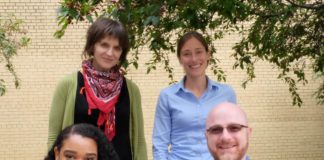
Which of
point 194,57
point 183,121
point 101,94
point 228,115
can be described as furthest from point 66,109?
point 228,115

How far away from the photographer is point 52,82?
11.4 m

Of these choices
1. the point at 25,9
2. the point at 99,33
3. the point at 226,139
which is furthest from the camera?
the point at 25,9

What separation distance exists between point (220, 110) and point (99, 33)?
1.10 meters

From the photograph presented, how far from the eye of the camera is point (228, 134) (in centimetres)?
252

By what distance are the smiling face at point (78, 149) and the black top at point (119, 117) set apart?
495 mm

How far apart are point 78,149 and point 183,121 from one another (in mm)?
984

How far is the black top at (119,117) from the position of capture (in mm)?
3312

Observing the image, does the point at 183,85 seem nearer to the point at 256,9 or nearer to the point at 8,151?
the point at 256,9

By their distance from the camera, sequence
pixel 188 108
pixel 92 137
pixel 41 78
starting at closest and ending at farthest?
pixel 92 137 < pixel 188 108 < pixel 41 78

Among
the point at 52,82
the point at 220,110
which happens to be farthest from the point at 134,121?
the point at 52,82

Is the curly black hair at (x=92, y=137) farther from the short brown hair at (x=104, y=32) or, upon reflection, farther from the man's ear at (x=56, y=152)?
the short brown hair at (x=104, y=32)

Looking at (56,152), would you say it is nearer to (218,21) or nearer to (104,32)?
(104,32)

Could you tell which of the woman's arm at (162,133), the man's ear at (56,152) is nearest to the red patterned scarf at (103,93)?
the woman's arm at (162,133)

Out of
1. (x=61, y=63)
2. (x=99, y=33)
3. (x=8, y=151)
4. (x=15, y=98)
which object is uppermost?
(x=99, y=33)
